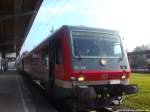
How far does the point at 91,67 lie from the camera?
12.8 meters

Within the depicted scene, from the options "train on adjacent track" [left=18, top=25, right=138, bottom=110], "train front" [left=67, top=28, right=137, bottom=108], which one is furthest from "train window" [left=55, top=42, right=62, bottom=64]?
"train front" [left=67, top=28, right=137, bottom=108]

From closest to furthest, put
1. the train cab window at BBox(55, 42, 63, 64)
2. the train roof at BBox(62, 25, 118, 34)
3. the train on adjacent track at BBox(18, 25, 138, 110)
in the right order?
the train on adjacent track at BBox(18, 25, 138, 110)
the train roof at BBox(62, 25, 118, 34)
the train cab window at BBox(55, 42, 63, 64)

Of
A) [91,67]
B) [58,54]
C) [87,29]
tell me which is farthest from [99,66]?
[58,54]

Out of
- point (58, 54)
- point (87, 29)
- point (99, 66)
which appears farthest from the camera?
point (58, 54)

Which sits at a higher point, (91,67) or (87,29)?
(87,29)

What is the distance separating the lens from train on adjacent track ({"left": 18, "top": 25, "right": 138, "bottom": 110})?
12430 mm

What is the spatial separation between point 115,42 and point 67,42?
71.2 inches

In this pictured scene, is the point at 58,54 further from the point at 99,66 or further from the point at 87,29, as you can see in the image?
the point at 99,66

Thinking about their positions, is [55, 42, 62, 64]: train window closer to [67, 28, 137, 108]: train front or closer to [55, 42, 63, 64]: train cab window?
[55, 42, 63, 64]: train cab window

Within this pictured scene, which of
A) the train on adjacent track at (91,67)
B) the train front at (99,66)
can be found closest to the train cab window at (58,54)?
the train on adjacent track at (91,67)

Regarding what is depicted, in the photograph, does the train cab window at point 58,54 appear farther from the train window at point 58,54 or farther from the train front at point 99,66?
the train front at point 99,66

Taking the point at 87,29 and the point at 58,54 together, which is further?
the point at 58,54

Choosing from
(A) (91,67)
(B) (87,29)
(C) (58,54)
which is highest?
(B) (87,29)

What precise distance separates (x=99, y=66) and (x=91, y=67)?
323 millimetres
